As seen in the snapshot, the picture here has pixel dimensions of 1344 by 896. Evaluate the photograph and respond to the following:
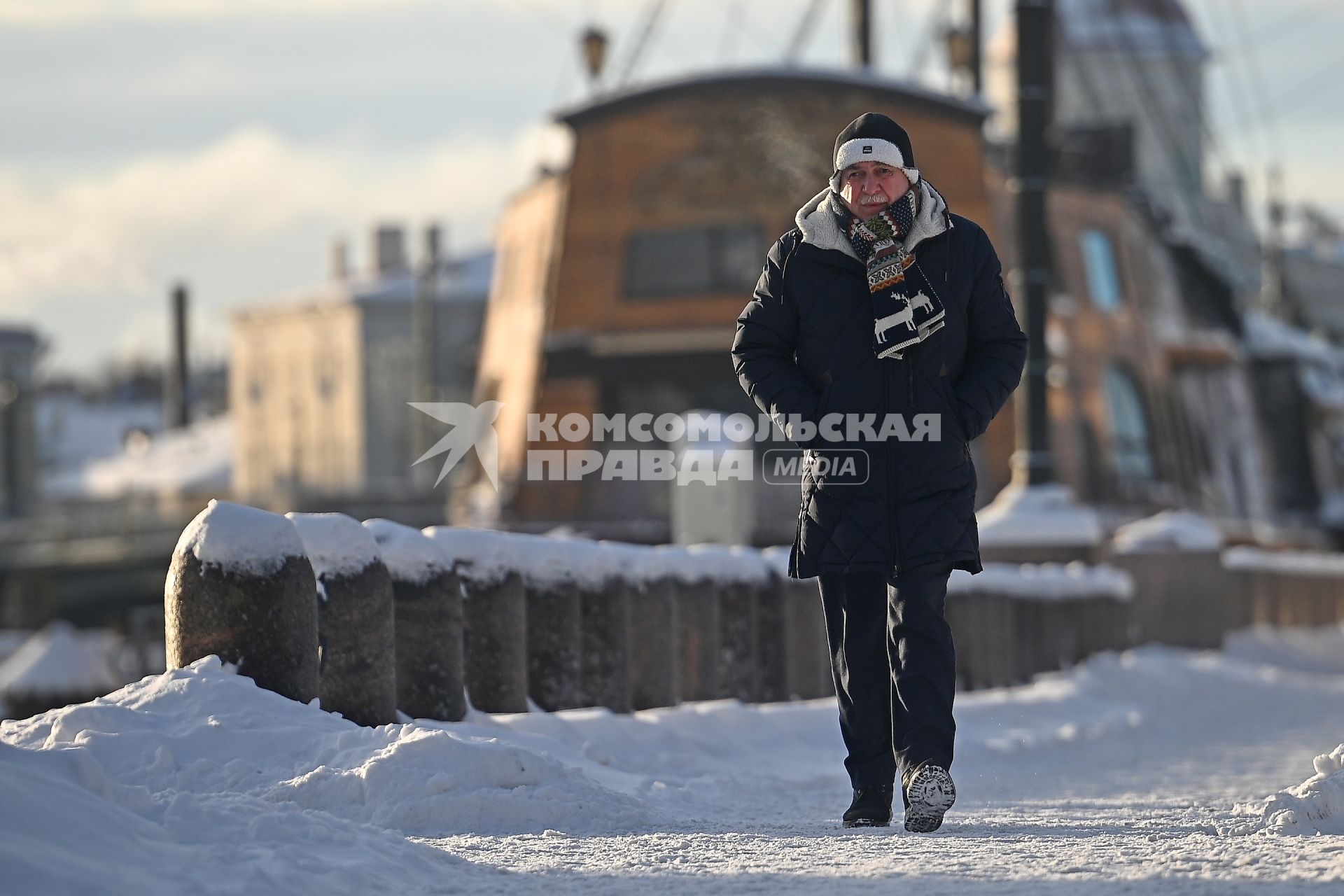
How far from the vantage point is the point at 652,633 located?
10.3 metres

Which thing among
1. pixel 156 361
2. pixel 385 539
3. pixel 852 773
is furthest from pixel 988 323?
pixel 156 361

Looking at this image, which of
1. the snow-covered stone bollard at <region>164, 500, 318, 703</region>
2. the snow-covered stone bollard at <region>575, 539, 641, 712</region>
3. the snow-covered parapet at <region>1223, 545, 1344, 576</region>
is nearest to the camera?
the snow-covered stone bollard at <region>164, 500, 318, 703</region>

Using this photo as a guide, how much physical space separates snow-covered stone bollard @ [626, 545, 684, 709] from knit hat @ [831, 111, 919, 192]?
144 inches

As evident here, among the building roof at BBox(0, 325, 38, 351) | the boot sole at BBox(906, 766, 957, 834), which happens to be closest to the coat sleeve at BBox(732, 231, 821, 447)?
the boot sole at BBox(906, 766, 957, 834)

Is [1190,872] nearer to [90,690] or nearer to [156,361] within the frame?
[90,690]

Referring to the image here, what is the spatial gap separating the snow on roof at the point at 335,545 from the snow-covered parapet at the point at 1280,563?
49.7 ft

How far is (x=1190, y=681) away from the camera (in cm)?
1769

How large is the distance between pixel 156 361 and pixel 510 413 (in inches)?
4261

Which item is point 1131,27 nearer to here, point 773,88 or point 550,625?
point 773,88

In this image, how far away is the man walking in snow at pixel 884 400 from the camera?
6691 mm

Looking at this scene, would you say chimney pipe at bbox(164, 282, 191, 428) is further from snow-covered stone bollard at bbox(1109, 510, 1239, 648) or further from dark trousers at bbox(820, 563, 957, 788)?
dark trousers at bbox(820, 563, 957, 788)

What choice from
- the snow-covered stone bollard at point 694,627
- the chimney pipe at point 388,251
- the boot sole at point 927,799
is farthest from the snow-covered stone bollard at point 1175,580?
the chimney pipe at point 388,251

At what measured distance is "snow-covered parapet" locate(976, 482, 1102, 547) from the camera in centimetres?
1817

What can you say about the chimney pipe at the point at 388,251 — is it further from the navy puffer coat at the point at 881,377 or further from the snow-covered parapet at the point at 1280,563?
the navy puffer coat at the point at 881,377
